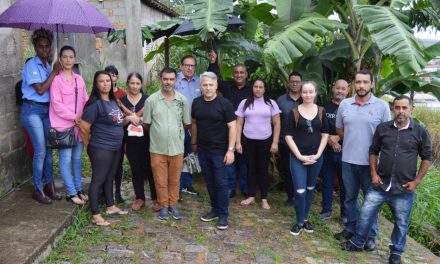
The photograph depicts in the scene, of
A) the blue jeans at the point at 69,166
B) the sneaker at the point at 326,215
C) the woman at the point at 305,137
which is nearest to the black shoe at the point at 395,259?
the woman at the point at 305,137

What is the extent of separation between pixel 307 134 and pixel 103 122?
7.07 feet

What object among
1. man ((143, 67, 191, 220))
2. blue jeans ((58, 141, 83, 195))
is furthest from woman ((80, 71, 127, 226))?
Result: man ((143, 67, 191, 220))

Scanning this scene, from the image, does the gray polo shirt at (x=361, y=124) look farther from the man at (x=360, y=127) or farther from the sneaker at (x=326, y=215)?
the sneaker at (x=326, y=215)

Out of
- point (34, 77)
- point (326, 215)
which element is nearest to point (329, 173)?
point (326, 215)

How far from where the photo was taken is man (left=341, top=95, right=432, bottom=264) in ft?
12.6

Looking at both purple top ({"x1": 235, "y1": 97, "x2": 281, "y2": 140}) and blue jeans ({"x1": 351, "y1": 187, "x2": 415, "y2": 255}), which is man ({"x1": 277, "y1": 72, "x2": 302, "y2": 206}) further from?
blue jeans ({"x1": 351, "y1": 187, "x2": 415, "y2": 255})

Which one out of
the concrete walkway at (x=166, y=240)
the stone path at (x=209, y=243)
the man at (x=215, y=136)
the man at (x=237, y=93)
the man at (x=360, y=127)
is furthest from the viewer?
the man at (x=237, y=93)

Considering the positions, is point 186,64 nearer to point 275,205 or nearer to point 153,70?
point 275,205

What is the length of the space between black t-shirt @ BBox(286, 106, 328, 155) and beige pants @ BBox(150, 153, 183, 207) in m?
1.30

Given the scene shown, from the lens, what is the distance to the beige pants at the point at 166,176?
15.6 feet

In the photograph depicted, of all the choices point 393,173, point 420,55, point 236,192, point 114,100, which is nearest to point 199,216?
point 236,192

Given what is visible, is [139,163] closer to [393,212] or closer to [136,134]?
[136,134]

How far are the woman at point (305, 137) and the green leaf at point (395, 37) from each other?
0.82m

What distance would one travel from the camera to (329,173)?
5121 mm
